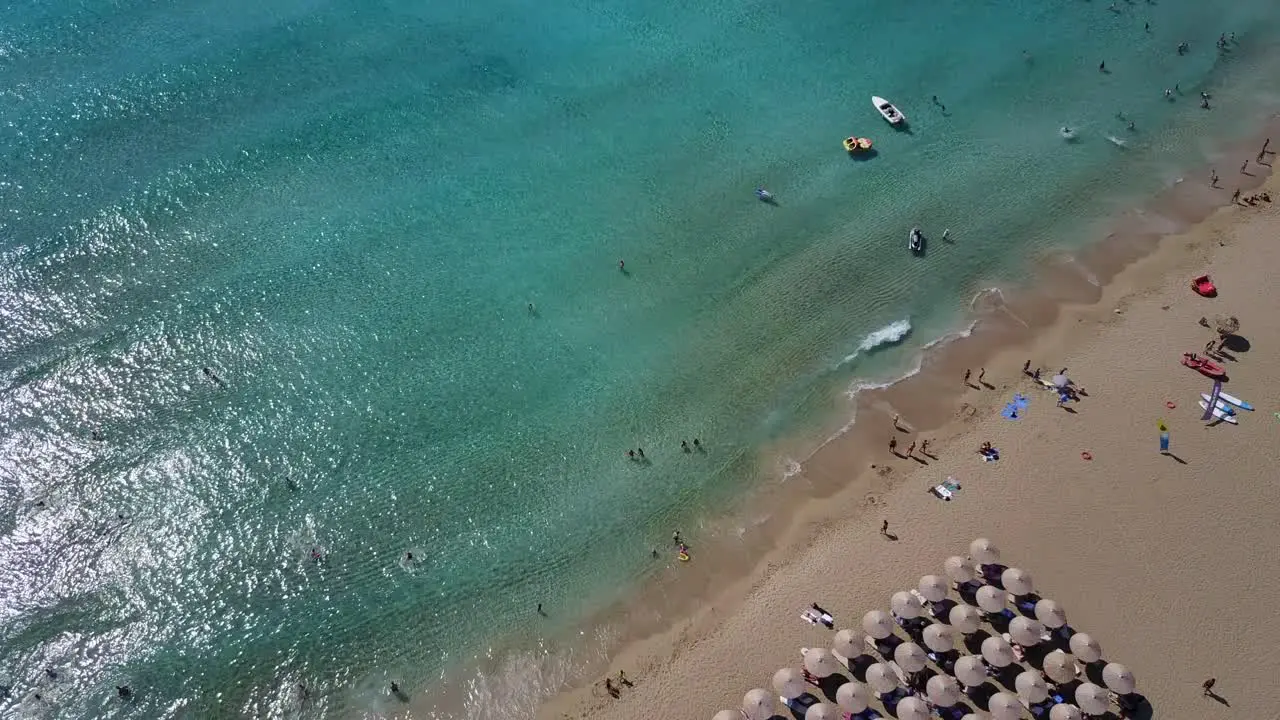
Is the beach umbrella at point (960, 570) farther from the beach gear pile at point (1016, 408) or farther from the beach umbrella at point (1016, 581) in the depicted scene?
the beach gear pile at point (1016, 408)

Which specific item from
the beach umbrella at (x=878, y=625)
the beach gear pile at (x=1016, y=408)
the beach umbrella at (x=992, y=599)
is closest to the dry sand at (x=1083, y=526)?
the beach gear pile at (x=1016, y=408)

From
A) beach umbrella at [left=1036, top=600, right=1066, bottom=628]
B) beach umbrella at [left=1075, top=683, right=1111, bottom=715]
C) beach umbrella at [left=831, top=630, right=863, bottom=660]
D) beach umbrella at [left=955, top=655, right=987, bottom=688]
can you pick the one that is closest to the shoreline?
beach umbrella at [left=831, top=630, right=863, bottom=660]

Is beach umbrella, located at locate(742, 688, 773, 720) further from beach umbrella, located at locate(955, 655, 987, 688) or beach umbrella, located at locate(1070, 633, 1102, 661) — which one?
beach umbrella, located at locate(1070, 633, 1102, 661)

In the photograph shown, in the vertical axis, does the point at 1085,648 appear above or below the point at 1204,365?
below

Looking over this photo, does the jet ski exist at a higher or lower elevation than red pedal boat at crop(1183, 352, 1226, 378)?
higher

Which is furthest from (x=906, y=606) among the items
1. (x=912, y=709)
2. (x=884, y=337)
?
(x=884, y=337)

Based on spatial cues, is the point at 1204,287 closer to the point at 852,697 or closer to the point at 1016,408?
the point at 1016,408

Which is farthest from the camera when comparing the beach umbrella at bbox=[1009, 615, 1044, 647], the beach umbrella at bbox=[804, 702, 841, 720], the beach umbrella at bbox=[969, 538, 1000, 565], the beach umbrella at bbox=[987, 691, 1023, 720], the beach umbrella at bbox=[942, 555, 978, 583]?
the beach umbrella at bbox=[969, 538, 1000, 565]
